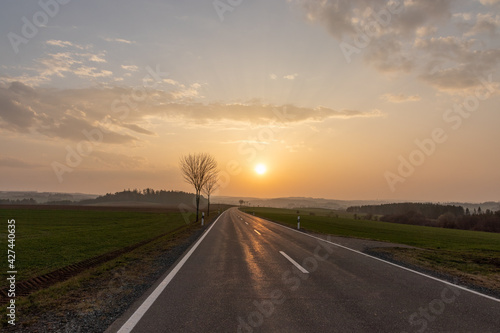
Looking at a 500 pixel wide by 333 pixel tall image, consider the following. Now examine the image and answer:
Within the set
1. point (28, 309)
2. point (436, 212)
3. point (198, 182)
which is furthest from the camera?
point (436, 212)

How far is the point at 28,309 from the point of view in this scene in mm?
5008

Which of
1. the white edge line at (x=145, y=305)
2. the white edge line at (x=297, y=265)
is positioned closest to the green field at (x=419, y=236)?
the white edge line at (x=297, y=265)

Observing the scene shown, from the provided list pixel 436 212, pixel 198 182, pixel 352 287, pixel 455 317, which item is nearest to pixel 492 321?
pixel 455 317

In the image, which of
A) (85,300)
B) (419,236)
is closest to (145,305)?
(85,300)

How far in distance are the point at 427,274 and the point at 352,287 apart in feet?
10.7

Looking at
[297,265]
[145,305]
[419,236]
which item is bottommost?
[419,236]

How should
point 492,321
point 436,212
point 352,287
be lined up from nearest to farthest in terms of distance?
1. point 492,321
2. point 352,287
3. point 436,212

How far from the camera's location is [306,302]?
16.8ft

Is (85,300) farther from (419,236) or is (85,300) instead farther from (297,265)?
(419,236)

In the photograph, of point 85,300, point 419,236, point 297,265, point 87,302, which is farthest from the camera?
point 419,236

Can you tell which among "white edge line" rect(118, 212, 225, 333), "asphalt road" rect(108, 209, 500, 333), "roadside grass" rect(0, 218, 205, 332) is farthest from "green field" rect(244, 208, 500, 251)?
"roadside grass" rect(0, 218, 205, 332)

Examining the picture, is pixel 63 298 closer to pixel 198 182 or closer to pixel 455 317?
pixel 455 317

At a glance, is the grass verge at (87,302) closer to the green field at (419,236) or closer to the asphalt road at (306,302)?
the asphalt road at (306,302)

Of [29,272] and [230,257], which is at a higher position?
[230,257]
